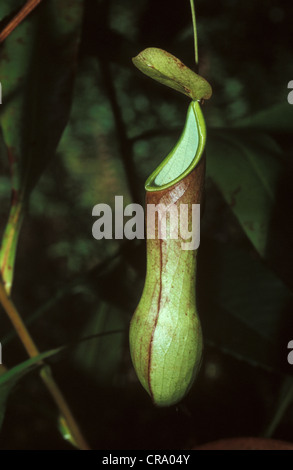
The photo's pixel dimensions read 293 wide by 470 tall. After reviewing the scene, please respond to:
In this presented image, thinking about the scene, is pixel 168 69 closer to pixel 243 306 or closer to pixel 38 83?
pixel 38 83

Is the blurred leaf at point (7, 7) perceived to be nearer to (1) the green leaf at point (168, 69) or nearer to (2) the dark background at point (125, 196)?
(1) the green leaf at point (168, 69)

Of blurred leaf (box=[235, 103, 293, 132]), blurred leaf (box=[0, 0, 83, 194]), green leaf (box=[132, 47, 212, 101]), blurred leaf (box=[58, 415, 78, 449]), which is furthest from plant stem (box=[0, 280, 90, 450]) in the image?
blurred leaf (box=[235, 103, 293, 132])

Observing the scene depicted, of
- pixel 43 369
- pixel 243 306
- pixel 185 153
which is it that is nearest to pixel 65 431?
pixel 43 369

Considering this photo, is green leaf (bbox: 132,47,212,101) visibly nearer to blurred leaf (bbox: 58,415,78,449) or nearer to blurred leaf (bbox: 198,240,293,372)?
blurred leaf (bbox: 198,240,293,372)

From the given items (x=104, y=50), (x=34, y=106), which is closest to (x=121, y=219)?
(x=104, y=50)

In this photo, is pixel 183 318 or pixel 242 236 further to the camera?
pixel 242 236

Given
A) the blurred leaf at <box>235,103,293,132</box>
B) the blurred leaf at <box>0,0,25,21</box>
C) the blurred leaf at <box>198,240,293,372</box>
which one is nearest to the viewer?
the blurred leaf at <box>0,0,25,21</box>
